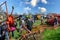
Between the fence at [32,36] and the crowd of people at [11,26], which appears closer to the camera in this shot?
the crowd of people at [11,26]

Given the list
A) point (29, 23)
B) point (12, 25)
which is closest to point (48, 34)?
point (29, 23)

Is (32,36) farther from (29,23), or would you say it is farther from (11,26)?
(11,26)

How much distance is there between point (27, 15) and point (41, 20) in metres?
0.39

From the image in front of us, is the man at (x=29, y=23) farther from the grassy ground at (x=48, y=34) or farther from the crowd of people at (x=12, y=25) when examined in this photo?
the grassy ground at (x=48, y=34)

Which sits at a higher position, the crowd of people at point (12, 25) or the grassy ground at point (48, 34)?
the crowd of people at point (12, 25)

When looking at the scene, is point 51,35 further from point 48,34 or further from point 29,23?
point 29,23

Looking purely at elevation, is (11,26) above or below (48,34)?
above

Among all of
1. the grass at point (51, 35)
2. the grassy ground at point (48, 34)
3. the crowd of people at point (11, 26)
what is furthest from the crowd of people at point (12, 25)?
the grass at point (51, 35)

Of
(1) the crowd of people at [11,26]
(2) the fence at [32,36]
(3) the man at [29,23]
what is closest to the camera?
(1) the crowd of people at [11,26]

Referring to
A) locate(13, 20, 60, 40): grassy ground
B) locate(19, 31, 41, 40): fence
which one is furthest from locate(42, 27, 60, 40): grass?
locate(19, 31, 41, 40): fence

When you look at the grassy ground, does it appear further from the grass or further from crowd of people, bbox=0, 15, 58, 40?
crowd of people, bbox=0, 15, 58, 40

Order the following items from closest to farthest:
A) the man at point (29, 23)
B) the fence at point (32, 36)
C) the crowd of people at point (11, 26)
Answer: the crowd of people at point (11, 26), the fence at point (32, 36), the man at point (29, 23)

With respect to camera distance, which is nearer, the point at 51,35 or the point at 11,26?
the point at 11,26

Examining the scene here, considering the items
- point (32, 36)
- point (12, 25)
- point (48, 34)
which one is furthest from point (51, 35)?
point (12, 25)
